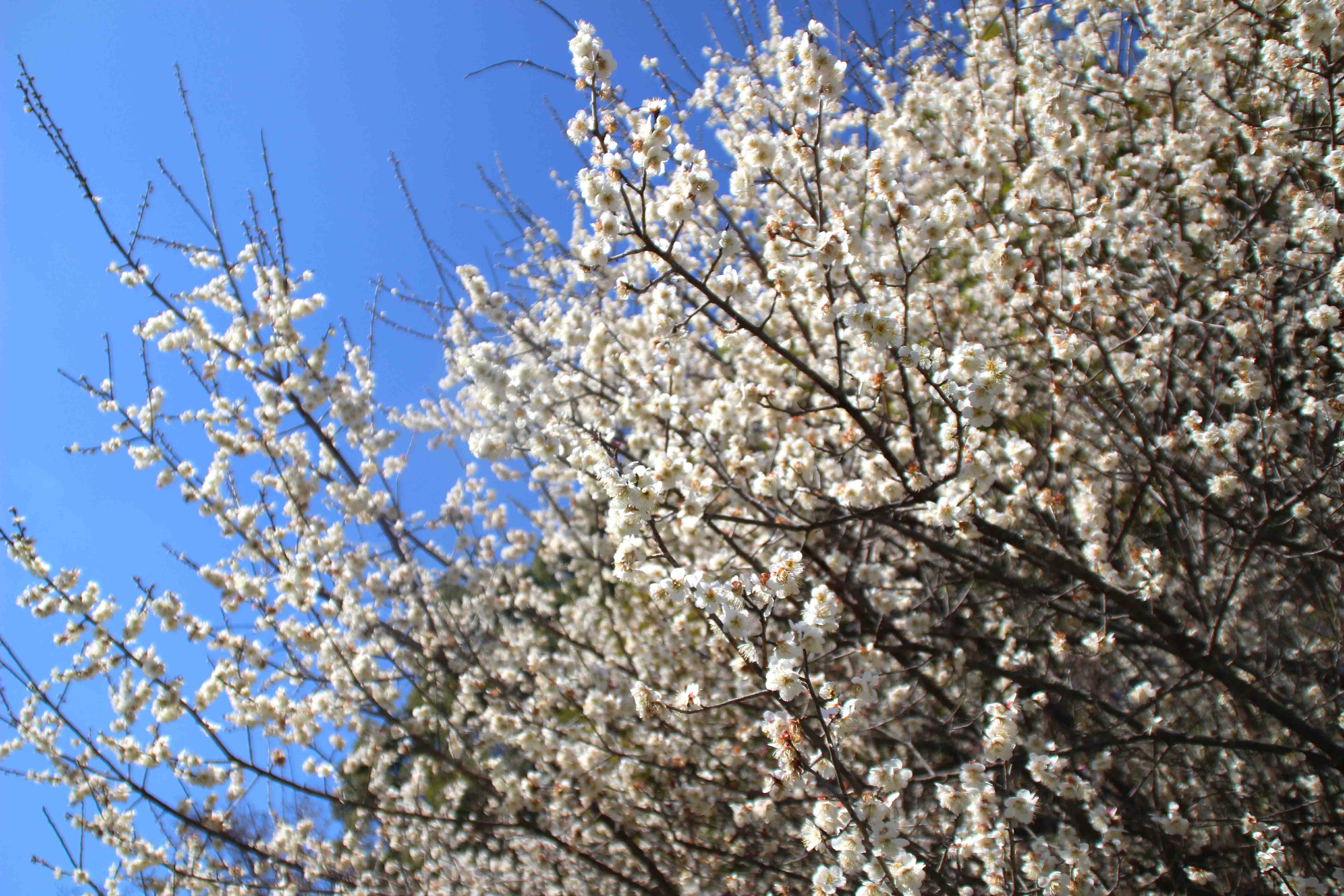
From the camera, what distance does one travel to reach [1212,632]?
264 centimetres

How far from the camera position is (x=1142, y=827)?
11.4 feet

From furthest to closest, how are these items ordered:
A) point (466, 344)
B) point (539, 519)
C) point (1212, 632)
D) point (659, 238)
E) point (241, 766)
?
point (539, 519)
point (466, 344)
point (659, 238)
point (241, 766)
point (1212, 632)

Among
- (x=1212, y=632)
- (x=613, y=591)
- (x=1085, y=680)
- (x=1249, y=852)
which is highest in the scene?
(x=613, y=591)

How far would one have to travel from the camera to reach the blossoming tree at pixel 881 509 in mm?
2754

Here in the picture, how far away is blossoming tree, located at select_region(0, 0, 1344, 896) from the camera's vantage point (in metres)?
2.75

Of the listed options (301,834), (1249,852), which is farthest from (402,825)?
(1249,852)

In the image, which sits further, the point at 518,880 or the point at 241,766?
the point at 518,880

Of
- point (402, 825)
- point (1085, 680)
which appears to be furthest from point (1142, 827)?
point (402, 825)

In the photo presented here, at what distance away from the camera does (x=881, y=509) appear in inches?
96.8

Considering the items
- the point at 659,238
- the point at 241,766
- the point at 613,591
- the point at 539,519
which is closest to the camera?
the point at 241,766

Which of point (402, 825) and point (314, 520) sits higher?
point (314, 520)

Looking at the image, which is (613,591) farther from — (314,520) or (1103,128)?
(1103,128)

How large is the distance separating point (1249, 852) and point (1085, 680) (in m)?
1.15

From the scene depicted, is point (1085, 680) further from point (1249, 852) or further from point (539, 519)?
point (539, 519)
